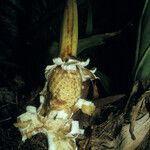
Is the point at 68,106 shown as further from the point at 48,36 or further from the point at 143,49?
the point at 48,36

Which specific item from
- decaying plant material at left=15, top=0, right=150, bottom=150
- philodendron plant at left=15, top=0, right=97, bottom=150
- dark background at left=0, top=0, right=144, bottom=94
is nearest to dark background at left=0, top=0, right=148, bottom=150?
dark background at left=0, top=0, right=144, bottom=94

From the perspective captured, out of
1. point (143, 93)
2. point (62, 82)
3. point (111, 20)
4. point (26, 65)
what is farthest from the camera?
point (26, 65)

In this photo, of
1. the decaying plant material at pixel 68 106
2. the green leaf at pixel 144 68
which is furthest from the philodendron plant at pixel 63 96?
the green leaf at pixel 144 68

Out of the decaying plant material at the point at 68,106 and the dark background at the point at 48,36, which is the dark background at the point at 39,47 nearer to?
the dark background at the point at 48,36

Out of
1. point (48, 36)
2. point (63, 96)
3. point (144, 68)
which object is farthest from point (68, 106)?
point (48, 36)

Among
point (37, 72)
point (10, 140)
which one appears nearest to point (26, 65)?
point (37, 72)

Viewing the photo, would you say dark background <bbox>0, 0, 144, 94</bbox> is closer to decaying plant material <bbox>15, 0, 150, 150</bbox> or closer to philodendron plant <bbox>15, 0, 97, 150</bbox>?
decaying plant material <bbox>15, 0, 150, 150</bbox>

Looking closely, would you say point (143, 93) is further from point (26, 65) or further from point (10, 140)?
point (26, 65)
